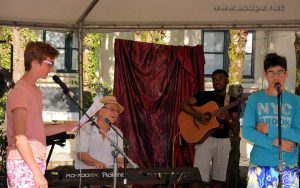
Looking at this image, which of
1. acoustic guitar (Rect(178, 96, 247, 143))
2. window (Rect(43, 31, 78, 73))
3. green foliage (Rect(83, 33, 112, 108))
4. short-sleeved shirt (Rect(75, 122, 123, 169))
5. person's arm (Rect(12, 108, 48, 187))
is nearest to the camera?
person's arm (Rect(12, 108, 48, 187))

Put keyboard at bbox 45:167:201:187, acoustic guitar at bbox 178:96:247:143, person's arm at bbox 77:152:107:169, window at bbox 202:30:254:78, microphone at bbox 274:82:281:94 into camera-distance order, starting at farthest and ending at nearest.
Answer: window at bbox 202:30:254:78 → acoustic guitar at bbox 178:96:247:143 → person's arm at bbox 77:152:107:169 → keyboard at bbox 45:167:201:187 → microphone at bbox 274:82:281:94

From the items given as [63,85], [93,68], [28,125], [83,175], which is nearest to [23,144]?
[28,125]

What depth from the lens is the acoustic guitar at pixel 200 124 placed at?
601 centimetres

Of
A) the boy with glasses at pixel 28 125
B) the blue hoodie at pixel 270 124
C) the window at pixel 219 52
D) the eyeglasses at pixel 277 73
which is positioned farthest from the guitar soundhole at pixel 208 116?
the window at pixel 219 52

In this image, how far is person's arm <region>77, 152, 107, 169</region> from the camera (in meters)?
4.63

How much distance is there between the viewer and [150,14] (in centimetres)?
576

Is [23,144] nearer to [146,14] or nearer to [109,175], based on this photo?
[109,175]

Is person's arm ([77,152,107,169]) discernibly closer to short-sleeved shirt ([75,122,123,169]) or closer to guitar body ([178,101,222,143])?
short-sleeved shirt ([75,122,123,169])

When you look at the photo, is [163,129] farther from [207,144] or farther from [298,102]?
[298,102]

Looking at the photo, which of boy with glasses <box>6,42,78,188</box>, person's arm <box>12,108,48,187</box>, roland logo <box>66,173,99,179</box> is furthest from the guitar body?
person's arm <box>12,108,48,187</box>

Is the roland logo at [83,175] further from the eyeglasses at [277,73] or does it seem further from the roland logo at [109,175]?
the eyeglasses at [277,73]

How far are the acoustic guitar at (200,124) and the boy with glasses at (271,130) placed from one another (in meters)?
2.46

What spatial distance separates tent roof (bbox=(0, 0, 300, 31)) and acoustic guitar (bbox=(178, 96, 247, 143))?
101 cm

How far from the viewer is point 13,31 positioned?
11141mm
